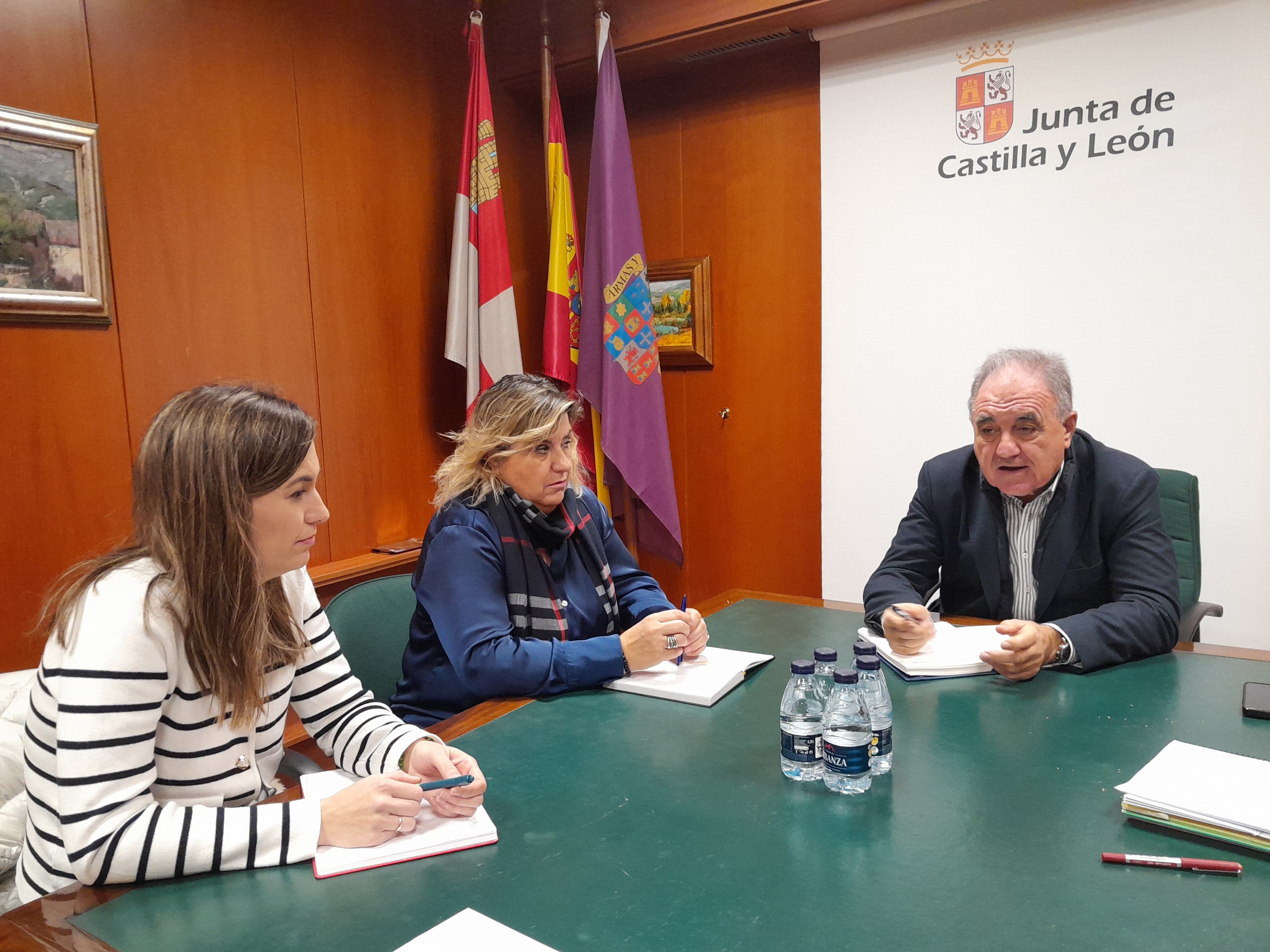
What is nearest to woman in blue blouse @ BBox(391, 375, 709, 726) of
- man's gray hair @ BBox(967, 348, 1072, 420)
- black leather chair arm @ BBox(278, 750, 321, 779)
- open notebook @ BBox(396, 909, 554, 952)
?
black leather chair arm @ BBox(278, 750, 321, 779)

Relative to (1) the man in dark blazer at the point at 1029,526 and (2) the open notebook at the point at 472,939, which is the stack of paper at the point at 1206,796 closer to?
(1) the man in dark blazer at the point at 1029,526

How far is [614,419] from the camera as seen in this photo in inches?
136

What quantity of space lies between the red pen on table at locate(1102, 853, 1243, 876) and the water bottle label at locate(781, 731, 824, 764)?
1.17 ft

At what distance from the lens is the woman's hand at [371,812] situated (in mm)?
1053

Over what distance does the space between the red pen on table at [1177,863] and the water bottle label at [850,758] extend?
286 mm

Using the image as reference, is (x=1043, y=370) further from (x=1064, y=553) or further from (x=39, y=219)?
(x=39, y=219)

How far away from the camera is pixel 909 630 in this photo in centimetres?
169

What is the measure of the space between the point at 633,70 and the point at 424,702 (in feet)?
9.41

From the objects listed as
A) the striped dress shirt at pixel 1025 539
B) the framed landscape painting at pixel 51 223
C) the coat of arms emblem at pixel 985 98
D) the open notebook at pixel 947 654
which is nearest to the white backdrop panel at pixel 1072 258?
the coat of arms emblem at pixel 985 98

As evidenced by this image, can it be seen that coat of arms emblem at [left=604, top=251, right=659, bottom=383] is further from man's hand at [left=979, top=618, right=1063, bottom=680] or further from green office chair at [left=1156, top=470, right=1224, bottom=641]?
man's hand at [left=979, top=618, right=1063, bottom=680]

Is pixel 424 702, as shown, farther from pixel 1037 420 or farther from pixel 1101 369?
pixel 1101 369

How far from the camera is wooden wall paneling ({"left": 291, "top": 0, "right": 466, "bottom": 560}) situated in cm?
308

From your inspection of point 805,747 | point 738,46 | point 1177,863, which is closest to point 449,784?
point 805,747

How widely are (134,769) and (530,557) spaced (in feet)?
3.01
